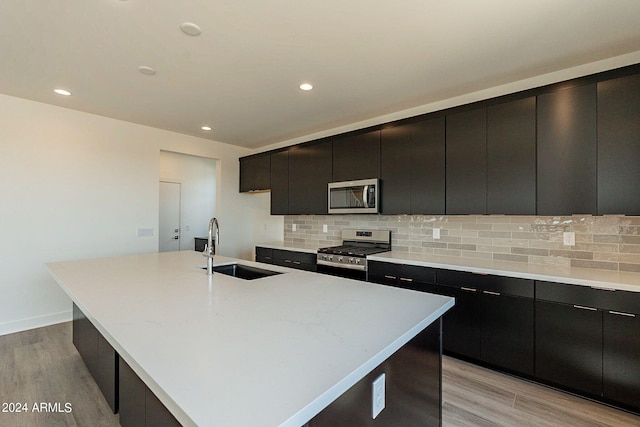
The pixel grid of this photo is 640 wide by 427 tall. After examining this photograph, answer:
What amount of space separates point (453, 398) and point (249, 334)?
70.9 inches

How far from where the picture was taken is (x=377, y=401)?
1037 mm

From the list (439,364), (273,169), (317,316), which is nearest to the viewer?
(317,316)

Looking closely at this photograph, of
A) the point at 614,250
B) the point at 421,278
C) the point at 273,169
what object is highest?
the point at 273,169

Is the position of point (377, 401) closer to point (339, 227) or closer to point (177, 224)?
point (339, 227)

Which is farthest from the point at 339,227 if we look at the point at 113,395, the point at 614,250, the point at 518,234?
the point at 113,395

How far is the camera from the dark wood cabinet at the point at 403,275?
8.90 feet

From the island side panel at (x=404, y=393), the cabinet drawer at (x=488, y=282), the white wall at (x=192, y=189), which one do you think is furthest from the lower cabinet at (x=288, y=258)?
the island side panel at (x=404, y=393)

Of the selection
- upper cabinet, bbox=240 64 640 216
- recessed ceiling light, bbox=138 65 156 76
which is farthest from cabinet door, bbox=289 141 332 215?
recessed ceiling light, bbox=138 65 156 76

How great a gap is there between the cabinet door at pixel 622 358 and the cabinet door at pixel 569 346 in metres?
0.04

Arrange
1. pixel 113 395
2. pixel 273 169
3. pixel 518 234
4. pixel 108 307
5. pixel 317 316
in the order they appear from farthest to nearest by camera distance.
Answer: pixel 273 169, pixel 518 234, pixel 113 395, pixel 108 307, pixel 317 316

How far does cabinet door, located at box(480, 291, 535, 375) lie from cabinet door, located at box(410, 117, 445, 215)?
96 centimetres

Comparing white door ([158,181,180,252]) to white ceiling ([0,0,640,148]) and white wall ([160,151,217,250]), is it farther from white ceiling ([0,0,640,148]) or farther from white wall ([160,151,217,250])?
white ceiling ([0,0,640,148])

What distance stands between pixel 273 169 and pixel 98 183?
89.9 inches

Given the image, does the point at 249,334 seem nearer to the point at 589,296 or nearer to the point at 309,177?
the point at 589,296
